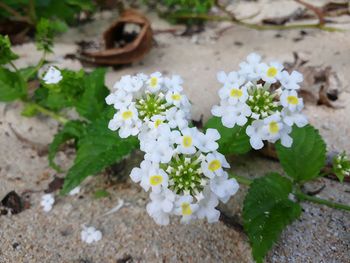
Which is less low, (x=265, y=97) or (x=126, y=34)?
(x=265, y=97)

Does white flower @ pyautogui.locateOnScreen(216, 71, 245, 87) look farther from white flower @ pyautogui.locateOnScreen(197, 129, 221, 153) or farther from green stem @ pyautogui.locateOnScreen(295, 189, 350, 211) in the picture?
green stem @ pyautogui.locateOnScreen(295, 189, 350, 211)

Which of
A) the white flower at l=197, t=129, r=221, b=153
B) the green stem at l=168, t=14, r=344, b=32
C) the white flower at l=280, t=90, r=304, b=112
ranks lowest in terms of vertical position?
the green stem at l=168, t=14, r=344, b=32

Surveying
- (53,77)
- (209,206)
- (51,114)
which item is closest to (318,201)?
(209,206)

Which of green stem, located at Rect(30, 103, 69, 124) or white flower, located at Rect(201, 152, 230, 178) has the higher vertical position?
white flower, located at Rect(201, 152, 230, 178)

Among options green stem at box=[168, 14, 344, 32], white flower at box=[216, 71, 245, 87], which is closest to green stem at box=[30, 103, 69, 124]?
white flower at box=[216, 71, 245, 87]

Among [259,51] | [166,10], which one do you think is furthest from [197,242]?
[166,10]

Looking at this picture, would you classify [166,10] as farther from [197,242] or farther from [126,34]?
[197,242]

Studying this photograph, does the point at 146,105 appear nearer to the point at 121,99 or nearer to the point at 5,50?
the point at 121,99
